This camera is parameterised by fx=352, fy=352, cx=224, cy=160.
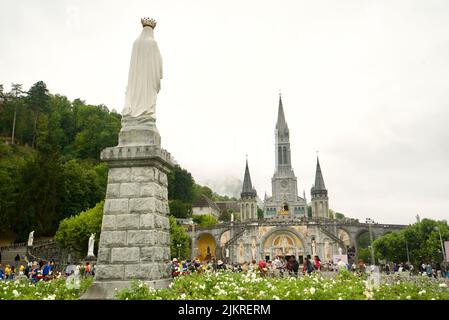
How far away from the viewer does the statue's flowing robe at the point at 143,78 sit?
8.05 metres

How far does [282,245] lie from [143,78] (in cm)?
5102

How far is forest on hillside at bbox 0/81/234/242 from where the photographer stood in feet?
127

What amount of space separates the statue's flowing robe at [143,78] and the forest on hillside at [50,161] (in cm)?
3551

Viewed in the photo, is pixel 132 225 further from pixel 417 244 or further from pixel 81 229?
pixel 417 244

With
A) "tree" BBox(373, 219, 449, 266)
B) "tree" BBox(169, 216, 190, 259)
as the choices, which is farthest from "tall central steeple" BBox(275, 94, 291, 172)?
"tree" BBox(169, 216, 190, 259)

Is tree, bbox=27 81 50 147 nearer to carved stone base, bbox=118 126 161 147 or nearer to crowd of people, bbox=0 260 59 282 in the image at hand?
crowd of people, bbox=0 260 59 282

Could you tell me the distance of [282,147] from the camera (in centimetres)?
9162

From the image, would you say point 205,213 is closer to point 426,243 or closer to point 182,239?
point 182,239

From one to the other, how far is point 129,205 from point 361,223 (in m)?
64.3

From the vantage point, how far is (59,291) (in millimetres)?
6887

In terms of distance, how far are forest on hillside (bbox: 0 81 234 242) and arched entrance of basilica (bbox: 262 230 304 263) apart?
19962mm

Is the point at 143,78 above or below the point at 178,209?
below

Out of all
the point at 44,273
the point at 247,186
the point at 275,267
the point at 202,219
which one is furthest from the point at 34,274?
the point at 247,186

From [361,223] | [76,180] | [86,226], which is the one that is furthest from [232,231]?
[86,226]
